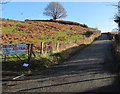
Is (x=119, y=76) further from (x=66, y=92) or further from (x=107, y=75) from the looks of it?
(x=66, y=92)

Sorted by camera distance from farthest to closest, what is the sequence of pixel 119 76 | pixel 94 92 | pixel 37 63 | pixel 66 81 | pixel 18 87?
pixel 37 63 < pixel 119 76 < pixel 66 81 < pixel 18 87 < pixel 94 92

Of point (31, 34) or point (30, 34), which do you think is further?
point (31, 34)

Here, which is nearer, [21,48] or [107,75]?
[107,75]

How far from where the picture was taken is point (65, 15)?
243 feet

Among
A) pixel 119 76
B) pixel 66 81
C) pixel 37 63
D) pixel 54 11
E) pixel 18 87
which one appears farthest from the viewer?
pixel 54 11

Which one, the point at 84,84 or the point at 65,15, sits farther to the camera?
the point at 65,15

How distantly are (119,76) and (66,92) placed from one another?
3206 millimetres

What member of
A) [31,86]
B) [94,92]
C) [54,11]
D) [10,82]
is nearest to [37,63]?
[10,82]

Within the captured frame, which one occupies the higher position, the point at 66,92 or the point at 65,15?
the point at 65,15

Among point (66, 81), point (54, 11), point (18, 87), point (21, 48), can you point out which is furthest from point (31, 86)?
point (54, 11)

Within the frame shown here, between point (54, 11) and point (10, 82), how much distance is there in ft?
222

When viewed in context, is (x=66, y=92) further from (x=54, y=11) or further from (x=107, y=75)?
(x=54, y=11)

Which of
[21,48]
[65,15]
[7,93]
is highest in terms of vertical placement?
[65,15]

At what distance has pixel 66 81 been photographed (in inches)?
285
